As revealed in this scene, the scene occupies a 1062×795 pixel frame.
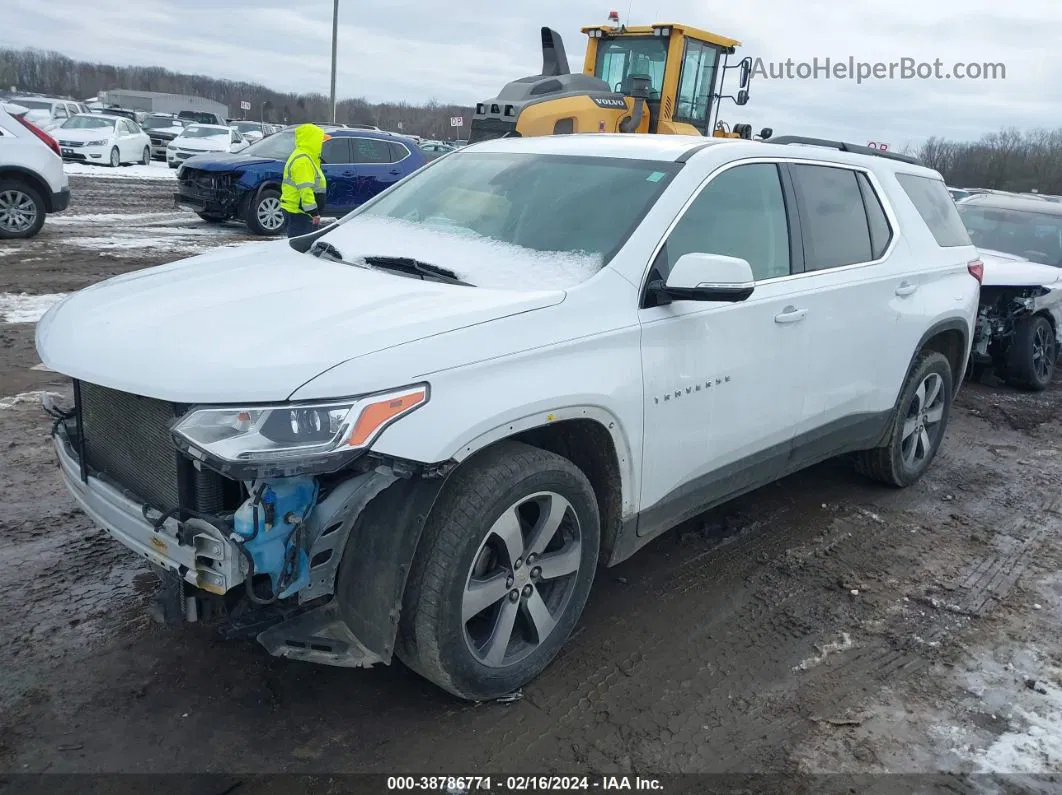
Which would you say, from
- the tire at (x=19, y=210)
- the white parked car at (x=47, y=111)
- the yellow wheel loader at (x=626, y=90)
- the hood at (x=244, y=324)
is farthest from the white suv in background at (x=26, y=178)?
the white parked car at (x=47, y=111)

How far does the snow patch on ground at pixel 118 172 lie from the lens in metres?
23.1

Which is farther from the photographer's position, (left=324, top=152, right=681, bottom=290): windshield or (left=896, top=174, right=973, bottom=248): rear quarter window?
(left=896, top=174, right=973, bottom=248): rear quarter window

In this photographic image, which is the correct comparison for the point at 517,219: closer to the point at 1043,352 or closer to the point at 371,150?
the point at 1043,352

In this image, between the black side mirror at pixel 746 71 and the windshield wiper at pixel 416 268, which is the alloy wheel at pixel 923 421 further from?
the black side mirror at pixel 746 71

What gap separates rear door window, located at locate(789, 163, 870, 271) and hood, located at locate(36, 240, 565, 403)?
5.58ft

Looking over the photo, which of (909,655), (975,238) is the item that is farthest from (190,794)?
(975,238)

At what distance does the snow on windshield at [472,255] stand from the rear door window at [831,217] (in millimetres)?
1361

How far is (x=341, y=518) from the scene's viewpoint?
2.56 m

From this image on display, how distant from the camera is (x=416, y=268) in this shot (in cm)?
330

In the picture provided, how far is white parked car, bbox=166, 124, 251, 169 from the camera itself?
2372cm

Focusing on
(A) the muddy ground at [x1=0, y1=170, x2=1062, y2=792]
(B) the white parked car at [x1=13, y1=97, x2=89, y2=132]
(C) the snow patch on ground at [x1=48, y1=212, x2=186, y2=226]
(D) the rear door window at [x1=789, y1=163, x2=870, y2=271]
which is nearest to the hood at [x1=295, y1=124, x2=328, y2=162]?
(C) the snow patch on ground at [x1=48, y1=212, x2=186, y2=226]

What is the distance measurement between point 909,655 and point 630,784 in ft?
4.75

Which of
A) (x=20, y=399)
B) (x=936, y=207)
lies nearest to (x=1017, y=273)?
(x=936, y=207)

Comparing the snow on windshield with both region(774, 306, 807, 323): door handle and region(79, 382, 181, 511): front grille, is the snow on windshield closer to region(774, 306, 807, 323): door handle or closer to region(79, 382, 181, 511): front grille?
region(774, 306, 807, 323): door handle
